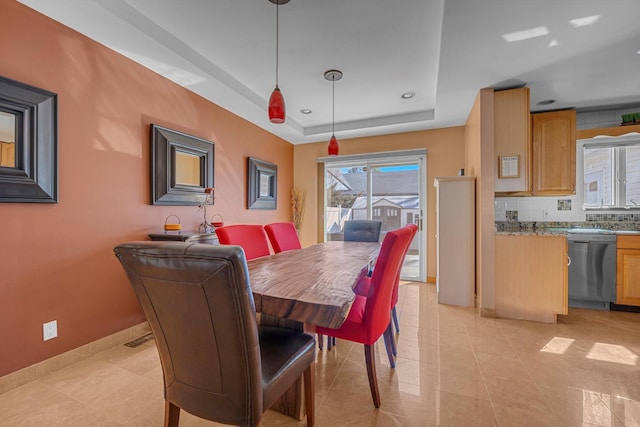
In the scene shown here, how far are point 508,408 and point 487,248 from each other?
1.70m

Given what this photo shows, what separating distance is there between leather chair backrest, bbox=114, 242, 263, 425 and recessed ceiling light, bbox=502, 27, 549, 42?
98.2 inches

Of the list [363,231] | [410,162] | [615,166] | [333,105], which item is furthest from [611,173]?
[333,105]

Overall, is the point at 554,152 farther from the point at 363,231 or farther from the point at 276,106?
the point at 276,106

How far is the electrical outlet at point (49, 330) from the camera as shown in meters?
1.88

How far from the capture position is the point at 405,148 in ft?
14.8

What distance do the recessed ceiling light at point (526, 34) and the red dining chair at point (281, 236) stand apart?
7.96 ft

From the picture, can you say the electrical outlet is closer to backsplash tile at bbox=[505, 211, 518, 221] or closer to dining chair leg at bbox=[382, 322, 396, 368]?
dining chair leg at bbox=[382, 322, 396, 368]

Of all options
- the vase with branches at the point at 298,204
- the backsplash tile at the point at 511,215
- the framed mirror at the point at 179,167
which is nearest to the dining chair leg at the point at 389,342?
the framed mirror at the point at 179,167

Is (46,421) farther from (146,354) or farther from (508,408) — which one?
(508,408)

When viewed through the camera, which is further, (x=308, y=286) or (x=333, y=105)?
(x=333, y=105)

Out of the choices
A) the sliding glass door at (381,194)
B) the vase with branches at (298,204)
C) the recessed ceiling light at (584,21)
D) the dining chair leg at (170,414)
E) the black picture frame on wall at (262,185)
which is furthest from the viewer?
the vase with branches at (298,204)

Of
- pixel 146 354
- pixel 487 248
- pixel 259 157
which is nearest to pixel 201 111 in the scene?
pixel 259 157

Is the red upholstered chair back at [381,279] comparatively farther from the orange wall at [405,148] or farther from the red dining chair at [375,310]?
the orange wall at [405,148]

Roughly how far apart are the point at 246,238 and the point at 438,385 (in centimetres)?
173
